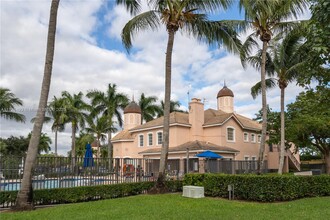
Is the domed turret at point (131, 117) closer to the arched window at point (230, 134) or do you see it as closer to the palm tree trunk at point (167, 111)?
the arched window at point (230, 134)

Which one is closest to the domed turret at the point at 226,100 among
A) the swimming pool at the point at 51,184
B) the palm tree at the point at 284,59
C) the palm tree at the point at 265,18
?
the palm tree at the point at 284,59

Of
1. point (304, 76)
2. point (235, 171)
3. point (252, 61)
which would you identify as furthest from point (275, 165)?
point (304, 76)

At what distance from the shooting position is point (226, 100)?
44406 millimetres

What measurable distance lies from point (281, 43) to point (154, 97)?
32.8m

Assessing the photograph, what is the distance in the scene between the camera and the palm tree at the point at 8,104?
31016 millimetres

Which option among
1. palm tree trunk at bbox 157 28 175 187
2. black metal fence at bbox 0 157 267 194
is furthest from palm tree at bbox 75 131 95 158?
palm tree trunk at bbox 157 28 175 187

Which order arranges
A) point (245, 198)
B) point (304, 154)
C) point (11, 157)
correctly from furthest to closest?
point (304, 154), point (245, 198), point (11, 157)

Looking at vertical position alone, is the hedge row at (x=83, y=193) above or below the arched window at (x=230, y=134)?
below

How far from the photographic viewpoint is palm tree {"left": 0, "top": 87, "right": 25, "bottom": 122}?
31.0m

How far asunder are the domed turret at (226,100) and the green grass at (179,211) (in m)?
31.5

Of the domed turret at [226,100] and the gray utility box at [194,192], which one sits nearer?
the gray utility box at [194,192]

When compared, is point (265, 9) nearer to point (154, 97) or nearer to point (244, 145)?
point (244, 145)

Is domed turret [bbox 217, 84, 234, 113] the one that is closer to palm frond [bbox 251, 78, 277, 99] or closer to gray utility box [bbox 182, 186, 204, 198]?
palm frond [bbox 251, 78, 277, 99]

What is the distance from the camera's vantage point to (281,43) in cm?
2295
